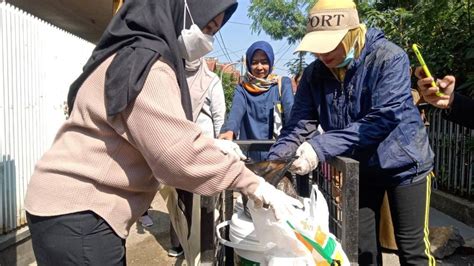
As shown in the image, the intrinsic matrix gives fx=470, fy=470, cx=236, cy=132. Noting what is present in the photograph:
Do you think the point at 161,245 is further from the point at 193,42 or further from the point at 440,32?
the point at 440,32

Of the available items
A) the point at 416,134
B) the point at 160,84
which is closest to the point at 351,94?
the point at 416,134

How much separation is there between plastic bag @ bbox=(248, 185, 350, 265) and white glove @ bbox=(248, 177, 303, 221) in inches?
1.5

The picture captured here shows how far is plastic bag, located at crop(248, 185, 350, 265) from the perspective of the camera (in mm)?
1596

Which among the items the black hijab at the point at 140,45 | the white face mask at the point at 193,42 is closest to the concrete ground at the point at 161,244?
the white face mask at the point at 193,42

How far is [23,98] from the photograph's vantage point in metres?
3.99

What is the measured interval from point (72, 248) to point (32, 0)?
9.07m

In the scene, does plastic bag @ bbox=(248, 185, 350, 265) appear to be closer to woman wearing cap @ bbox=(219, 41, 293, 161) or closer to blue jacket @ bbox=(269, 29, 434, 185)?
blue jacket @ bbox=(269, 29, 434, 185)

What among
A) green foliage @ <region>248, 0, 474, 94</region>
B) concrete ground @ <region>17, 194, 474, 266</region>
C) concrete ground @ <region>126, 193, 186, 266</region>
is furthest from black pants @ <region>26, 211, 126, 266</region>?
green foliage @ <region>248, 0, 474, 94</region>

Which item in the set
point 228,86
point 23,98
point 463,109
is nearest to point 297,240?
point 463,109

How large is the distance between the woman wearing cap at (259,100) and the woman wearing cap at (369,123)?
1.49 metres

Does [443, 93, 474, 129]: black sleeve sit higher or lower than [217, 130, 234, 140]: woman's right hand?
higher

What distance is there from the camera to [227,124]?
3854 millimetres

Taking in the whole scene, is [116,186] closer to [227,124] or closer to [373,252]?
[373,252]

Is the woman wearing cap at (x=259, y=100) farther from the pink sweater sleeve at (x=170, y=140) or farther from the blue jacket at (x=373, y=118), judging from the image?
the pink sweater sleeve at (x=170, y=140)
